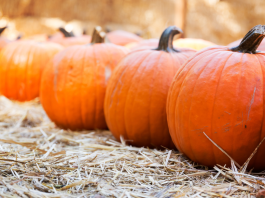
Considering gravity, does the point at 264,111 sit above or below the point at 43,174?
above

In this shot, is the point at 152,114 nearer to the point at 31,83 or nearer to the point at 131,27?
the point at 31,83

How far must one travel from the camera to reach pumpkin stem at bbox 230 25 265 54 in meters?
1.53

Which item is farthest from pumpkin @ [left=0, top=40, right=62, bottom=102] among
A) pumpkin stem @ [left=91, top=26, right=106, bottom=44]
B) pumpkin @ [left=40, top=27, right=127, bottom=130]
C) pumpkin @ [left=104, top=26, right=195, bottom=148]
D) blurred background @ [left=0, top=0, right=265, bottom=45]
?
blurred background @ [left=0, top=0, right=265, bottom=45]

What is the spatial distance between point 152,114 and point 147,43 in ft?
4.42

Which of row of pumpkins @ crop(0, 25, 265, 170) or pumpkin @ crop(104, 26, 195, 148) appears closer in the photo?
row of pumpkins @ crop(0, 25, 265, 170)

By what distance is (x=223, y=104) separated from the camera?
4.89ft

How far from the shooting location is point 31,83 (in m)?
3.45

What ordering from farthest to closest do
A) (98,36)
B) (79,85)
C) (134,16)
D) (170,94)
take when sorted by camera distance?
(134,16)
(98,36)
(79,85)
(170,94)

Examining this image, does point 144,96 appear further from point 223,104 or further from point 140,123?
point 223,104

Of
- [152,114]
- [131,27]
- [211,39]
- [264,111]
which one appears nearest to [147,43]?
[152,114]

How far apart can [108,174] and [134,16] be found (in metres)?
6.62

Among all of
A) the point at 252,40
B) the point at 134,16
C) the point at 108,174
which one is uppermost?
the point at 134,16

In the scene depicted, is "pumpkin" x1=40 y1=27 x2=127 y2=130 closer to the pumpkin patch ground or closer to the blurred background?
the pumpkin patch ground

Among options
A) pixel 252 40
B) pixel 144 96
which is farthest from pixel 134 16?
pixel 252 40
